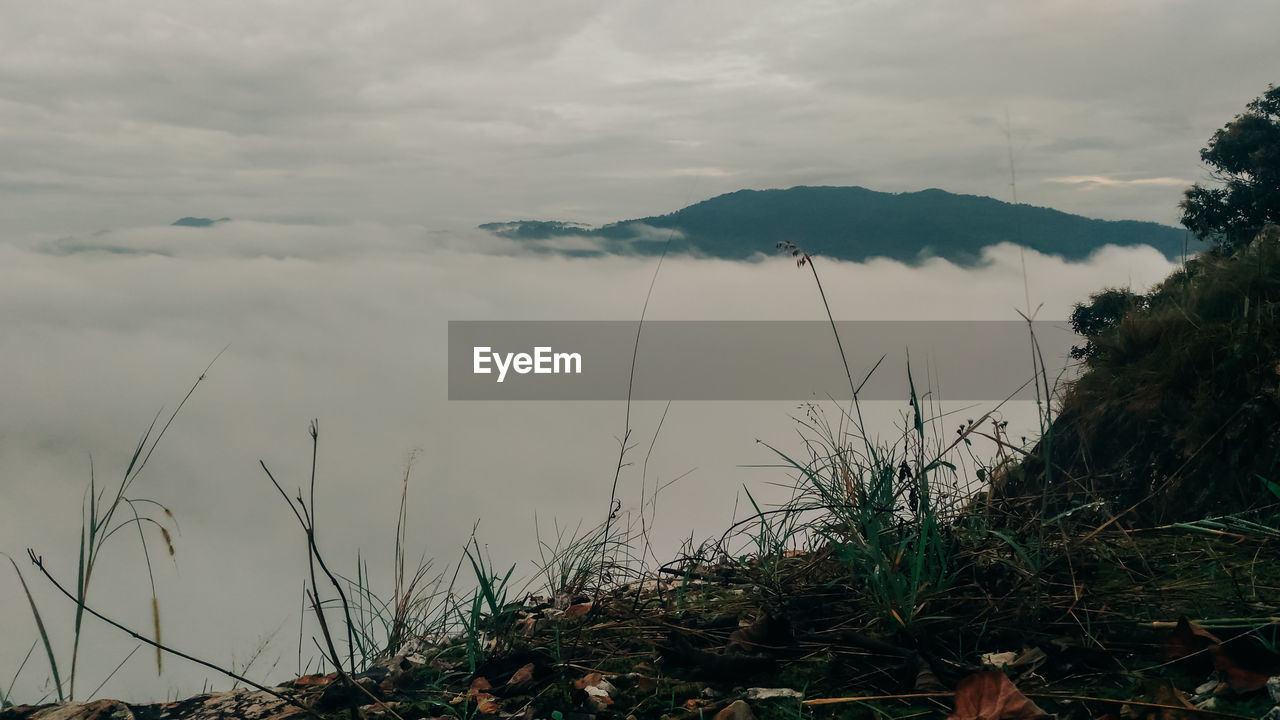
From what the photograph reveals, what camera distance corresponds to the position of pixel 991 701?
1710 mm

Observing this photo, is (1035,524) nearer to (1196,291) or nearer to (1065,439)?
(1065,439)

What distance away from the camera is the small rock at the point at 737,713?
1.86 meters

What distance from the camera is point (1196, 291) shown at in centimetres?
390

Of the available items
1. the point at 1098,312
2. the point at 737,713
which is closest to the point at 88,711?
the point at 737,713

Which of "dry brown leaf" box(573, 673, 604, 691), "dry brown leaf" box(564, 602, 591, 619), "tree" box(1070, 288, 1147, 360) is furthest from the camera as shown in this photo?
"tree" box(1070, 288, 1147, 360)

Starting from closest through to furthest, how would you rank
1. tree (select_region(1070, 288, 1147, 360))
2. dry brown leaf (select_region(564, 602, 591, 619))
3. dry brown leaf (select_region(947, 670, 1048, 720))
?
dry brown leaf (select_region(947, 670, 1048, 720)), dry brown leaf (select_region(564, 602, 591, 619)), tree (select_region(1070, 288, 1147, 360))

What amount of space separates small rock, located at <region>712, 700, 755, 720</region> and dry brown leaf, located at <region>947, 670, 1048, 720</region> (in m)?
0.41

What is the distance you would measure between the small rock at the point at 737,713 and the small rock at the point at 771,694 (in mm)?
90

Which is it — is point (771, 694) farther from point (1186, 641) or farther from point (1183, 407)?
point (1183, 407)

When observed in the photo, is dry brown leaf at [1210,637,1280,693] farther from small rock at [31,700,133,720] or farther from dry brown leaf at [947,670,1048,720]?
small rock at [31,700,133,720]

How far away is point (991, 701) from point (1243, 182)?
13.3m

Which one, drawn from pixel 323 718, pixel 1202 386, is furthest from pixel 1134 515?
pixel 323 718

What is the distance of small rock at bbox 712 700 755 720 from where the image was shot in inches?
73.4

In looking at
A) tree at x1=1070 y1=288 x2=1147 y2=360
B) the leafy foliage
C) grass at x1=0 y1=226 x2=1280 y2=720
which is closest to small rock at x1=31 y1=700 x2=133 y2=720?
grass at x1=0 y1=226 x2=1280 y2=720
